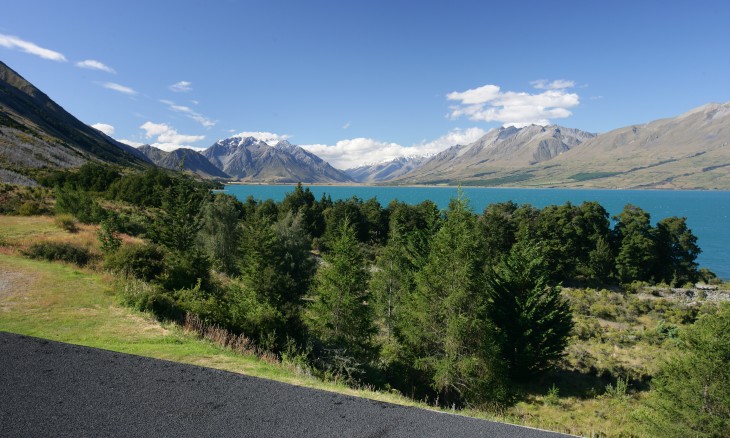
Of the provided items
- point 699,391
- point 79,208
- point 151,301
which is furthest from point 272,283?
point 79,208

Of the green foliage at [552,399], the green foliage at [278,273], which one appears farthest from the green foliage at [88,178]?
the green foliage at [552,399]

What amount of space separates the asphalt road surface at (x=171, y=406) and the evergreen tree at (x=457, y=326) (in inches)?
443

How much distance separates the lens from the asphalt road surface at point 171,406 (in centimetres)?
629

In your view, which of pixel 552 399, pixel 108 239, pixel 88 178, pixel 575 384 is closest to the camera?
pixel 108 239

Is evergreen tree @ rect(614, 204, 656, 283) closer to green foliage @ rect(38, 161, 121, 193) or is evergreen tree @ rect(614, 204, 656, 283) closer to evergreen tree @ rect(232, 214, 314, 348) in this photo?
evergreen tree @ rect(232, 214, 314, 348)

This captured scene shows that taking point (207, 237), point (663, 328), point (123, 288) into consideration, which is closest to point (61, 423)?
point (123, 288)

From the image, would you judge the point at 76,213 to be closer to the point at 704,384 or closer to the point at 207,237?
the point at 207,237

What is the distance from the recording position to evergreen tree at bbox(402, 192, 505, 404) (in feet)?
60.5

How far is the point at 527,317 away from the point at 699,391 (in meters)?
9.67

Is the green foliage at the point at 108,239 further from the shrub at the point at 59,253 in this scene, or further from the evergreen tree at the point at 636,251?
the evergreen tree at the point at 636,251

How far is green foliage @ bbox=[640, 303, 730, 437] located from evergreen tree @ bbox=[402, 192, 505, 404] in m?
6.72

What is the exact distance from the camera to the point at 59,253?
19359 mm

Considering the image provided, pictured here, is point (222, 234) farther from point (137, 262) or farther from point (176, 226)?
point (137, 262)

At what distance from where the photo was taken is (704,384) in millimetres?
14352
